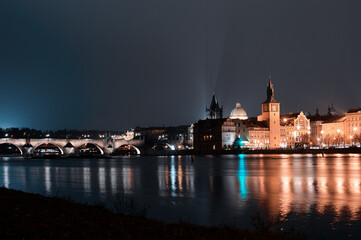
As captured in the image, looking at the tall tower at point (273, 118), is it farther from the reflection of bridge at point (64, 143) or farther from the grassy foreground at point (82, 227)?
the grassy foreground at point (82, 227)

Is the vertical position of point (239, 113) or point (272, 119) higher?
point (239, 113)

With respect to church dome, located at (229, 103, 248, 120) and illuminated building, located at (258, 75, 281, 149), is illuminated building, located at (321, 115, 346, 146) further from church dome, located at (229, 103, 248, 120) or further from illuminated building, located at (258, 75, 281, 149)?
church dome, located at (229, 103, 248, 120)

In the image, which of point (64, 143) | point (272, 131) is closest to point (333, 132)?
point (272, 131)

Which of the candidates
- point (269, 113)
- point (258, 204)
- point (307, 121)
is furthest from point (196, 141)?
point (258, 204)

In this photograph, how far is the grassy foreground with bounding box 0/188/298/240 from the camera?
10.5 metres

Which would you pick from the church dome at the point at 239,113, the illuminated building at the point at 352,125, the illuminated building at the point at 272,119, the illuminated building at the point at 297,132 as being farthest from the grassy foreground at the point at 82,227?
the church dome at the point at 239,113

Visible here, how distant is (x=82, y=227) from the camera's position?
1162 centimetres

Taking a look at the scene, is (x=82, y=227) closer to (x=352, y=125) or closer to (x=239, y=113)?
(x=352, y=125)

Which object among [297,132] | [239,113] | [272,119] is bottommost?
[297,132]

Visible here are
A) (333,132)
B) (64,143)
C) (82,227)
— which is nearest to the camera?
(82,227)

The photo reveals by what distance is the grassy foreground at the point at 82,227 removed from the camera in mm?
10530

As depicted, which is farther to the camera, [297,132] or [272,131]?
[297,132]

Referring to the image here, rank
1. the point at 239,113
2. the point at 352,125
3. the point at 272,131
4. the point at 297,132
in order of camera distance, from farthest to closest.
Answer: the point at 239,113, the point at 297,132, the point at 272,131, the point at 352,125

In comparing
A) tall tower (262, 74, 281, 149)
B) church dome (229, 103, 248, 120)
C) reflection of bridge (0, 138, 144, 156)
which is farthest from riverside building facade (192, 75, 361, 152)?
reflection of bridge (0, 138, 144, 156)
